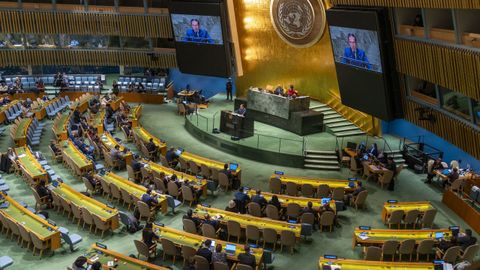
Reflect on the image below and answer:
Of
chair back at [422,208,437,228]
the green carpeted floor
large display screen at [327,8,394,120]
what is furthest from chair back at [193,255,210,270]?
large display screen at [327,8,394,120]

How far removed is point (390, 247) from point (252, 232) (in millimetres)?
3836

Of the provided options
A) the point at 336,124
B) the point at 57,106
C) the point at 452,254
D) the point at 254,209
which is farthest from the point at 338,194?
the point at 57,106

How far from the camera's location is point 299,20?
85.8 ft

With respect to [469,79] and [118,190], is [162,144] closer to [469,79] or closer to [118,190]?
[118,190]

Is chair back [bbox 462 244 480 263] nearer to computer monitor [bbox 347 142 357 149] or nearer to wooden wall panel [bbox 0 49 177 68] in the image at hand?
computer monitor [bbox 347 142 357 149]

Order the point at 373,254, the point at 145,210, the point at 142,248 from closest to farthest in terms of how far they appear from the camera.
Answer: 1. the point at 373,254
2. the point at 142,248
3. the point at 145,210

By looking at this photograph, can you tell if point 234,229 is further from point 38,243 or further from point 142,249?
point 38,243

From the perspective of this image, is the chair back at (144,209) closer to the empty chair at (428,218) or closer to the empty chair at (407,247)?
the empty chair at (407,247)

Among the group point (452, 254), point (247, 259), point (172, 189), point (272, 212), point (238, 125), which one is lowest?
point (452, 254)

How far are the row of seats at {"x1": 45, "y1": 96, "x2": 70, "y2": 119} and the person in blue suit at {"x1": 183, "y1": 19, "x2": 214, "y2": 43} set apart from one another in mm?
8780

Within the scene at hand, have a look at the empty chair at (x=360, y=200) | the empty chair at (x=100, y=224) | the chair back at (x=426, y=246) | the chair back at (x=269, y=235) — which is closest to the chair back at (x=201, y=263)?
the chair back at (x=269, y=235)

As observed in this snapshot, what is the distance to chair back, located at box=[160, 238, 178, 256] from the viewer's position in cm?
1396

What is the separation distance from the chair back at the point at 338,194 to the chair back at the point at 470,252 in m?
4.81

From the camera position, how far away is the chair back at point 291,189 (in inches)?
720
